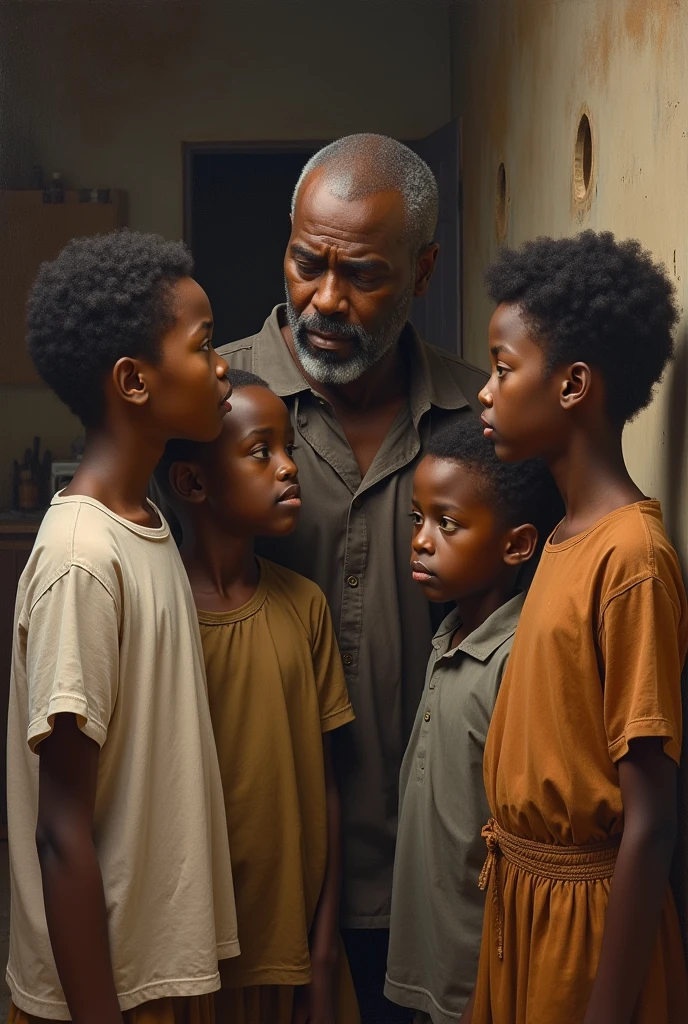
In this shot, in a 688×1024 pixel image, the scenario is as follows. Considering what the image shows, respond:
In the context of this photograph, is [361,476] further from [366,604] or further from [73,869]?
[73,869]

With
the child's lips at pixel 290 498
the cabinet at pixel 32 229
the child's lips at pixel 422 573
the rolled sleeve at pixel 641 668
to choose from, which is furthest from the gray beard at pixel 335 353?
the cabinet at pixel 32 229

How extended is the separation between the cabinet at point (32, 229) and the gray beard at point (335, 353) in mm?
3426

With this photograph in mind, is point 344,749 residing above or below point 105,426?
below

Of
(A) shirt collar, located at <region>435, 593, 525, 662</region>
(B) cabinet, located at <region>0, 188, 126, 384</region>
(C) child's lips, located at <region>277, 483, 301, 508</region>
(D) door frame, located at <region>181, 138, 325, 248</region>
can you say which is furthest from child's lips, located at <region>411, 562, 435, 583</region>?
(D) door frame, located at <region>181, 138, 325, 248</region>

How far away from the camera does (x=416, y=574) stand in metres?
1.78

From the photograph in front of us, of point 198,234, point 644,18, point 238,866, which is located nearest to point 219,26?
point 198,234

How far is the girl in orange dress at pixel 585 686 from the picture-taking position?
4.33 ft

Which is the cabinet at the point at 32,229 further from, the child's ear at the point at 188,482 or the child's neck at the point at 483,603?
the child's neck at the point at 483,603

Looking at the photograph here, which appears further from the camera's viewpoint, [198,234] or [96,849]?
[198,234]

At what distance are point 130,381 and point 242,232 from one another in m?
6.19

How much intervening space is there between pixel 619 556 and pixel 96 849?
0.75m

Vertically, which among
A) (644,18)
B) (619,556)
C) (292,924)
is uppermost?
(644,18)

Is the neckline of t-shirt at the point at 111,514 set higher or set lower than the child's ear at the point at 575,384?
lower

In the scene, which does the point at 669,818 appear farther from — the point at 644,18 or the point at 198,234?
the point at 198,234
